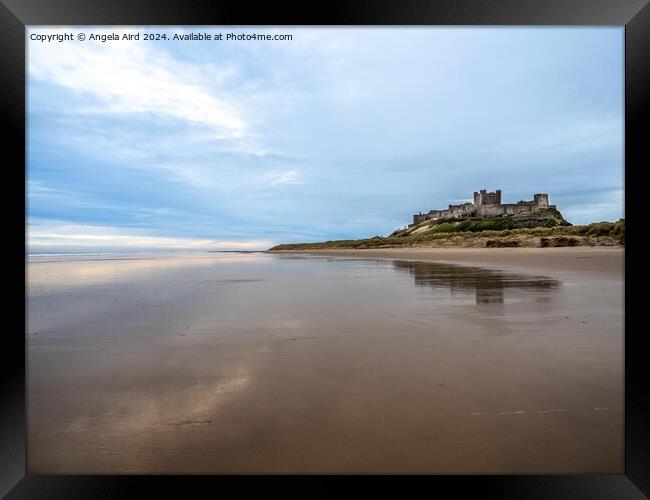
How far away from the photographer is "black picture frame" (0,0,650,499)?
1.84m

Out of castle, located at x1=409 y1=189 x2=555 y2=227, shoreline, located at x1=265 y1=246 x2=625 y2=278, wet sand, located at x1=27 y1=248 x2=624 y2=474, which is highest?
castle, located at x1=409 y1=189 x2=555 y2=227

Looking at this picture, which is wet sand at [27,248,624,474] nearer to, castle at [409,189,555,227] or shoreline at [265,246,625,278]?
shoreline at [265,246,625,278]

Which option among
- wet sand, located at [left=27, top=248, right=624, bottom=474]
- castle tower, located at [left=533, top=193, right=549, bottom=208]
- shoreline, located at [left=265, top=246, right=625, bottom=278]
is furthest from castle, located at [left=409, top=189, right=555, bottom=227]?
wet sand, located at [left=27, top=248, right=624, bottom=474]

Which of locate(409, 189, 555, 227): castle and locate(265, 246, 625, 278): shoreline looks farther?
locate(409, 189, 555, 227): castle

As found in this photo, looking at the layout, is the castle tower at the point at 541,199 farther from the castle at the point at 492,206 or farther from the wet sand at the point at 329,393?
the wet sand at the point at 329,393

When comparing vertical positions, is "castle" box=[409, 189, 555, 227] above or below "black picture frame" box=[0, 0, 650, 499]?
above

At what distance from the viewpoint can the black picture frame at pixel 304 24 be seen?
1.84m

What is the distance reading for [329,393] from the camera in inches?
91.3

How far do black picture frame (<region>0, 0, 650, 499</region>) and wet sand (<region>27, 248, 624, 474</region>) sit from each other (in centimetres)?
10

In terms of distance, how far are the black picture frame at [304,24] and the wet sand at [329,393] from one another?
0.10 m

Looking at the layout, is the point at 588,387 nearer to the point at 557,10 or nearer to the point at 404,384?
the point at 404,384

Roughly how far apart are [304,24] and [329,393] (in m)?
2.45

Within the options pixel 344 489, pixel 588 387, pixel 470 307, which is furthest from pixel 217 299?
pixel 588 387

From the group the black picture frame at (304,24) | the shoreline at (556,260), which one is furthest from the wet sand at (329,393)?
the shoreline at (556,260)
